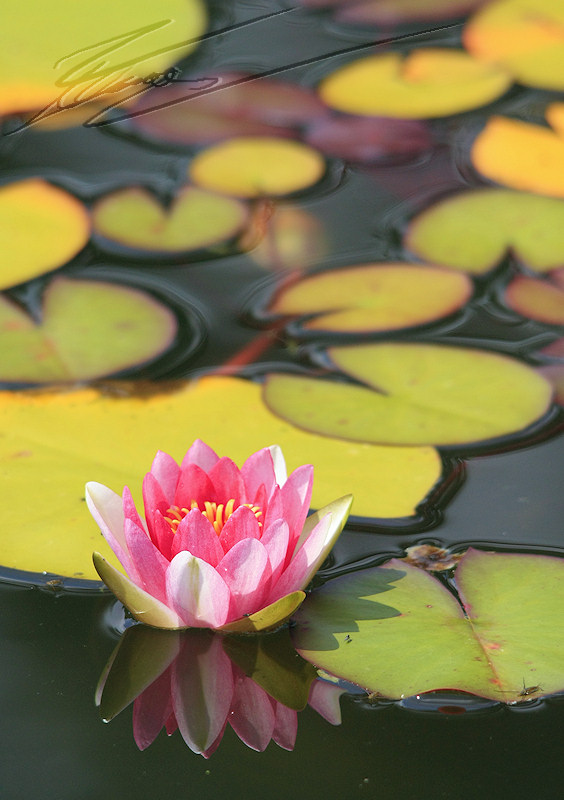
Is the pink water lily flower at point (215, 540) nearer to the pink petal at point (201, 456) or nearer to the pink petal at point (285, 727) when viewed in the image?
the pink petal at point (201, 456)

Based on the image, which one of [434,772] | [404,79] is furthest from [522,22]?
[434,772]

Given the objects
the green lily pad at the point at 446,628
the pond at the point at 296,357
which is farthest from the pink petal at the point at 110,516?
the green lily pad at the point at 446,628

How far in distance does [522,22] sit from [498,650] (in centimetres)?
240

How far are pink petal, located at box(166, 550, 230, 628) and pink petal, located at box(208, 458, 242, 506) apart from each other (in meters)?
0.15

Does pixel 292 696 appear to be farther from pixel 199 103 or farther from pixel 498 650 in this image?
pixel 199 103

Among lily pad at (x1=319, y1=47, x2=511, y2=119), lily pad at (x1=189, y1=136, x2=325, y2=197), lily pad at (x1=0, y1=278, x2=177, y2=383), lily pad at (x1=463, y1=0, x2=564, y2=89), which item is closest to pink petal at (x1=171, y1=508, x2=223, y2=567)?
lily pad at (x1=0, y1=278, x2=177, y2=383)

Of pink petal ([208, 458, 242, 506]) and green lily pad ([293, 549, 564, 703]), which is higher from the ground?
pink petal ([208, 458, 242, 506])

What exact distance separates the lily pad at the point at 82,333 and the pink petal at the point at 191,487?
0.56 meters

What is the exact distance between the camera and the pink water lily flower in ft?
3.60

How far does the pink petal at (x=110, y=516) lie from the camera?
1.16 metres

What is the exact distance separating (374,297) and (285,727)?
40.6 inches

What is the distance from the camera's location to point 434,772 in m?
1.03

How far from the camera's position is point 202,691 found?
1.13 meters

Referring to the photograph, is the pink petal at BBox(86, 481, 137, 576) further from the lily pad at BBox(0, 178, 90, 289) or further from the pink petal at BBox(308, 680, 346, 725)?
the lily pad at BBox(0, 178, 90, 289)
